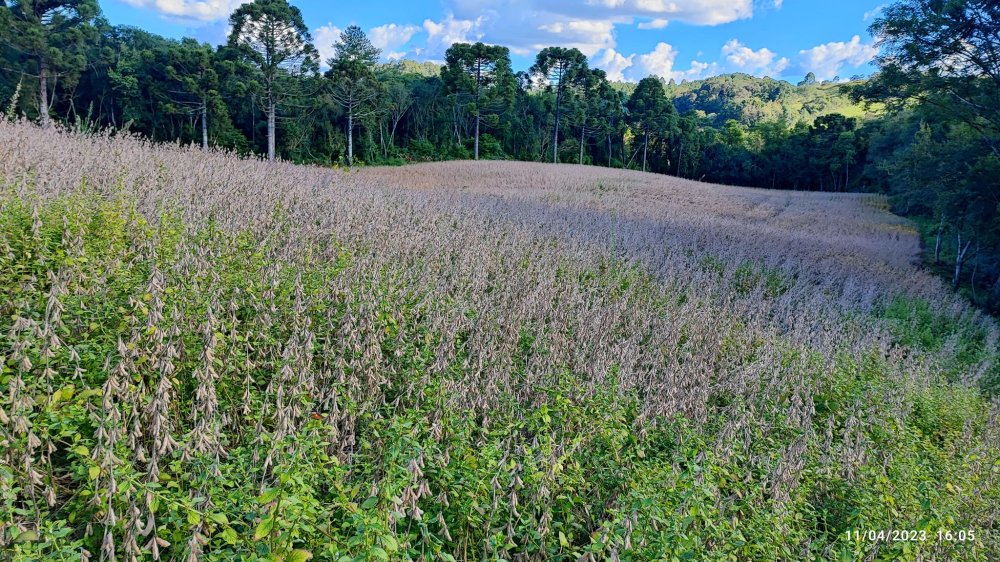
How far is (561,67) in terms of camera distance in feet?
173

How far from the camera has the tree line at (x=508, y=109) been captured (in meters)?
13.1

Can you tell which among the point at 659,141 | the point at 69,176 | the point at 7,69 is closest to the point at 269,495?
the point at 69,176

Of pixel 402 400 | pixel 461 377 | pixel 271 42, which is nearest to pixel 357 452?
pixel 402 400

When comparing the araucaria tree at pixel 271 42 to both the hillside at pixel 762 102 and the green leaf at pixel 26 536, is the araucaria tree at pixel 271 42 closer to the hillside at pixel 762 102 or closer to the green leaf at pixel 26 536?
the green leaf at pixel 26 536

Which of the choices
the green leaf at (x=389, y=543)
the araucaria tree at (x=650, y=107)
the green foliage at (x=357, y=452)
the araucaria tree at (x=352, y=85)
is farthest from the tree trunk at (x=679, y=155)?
the green leaf at (x=389, y=543)

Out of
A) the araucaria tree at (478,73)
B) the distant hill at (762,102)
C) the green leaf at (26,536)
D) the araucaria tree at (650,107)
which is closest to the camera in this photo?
the green leaf at (26,536)

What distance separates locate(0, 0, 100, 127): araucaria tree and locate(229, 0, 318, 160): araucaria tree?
13364mm

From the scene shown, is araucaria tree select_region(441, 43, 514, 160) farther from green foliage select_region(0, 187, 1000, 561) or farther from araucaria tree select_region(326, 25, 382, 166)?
green foliage select_region(0, 187, 1000, 561)

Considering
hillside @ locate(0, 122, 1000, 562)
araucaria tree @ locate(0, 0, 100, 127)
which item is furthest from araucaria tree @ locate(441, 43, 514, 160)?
hillside @ locate(0, 122, 1000, 562)

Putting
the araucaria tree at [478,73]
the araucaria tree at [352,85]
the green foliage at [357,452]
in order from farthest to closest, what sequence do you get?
A: 1. the araucaria tree at [478,73]
2. the araucaria tree at [352,85]
3. the green foliage at [357,452]

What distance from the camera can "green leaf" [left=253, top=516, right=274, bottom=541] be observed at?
1.72 metres

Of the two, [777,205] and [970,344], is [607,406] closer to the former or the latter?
[970,344]

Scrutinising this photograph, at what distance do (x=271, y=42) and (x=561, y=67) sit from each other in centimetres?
3237

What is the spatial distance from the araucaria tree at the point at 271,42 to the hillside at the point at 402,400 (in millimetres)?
24223
